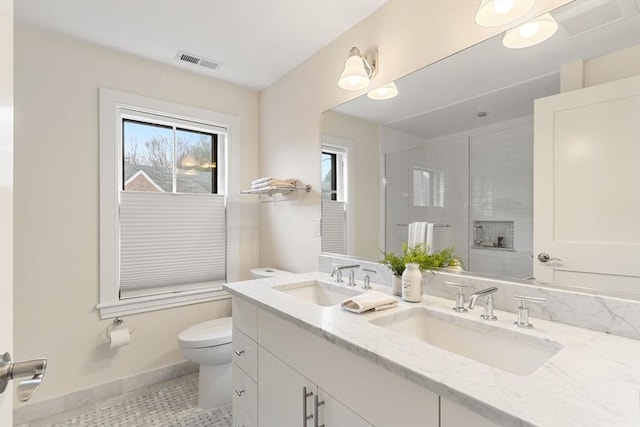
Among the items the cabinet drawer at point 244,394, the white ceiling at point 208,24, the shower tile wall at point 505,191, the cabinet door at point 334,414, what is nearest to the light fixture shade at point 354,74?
the white ceiling at point 208,24

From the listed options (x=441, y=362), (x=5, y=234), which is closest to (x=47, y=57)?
(x=5, y=234)

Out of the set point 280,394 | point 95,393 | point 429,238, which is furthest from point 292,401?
point 95,393

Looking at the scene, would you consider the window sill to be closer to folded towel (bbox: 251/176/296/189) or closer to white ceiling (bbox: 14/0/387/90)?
folded towel (bbox: 251/176/296/189)

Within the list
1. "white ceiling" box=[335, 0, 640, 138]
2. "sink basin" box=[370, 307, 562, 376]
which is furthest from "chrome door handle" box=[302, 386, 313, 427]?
"white ceiling" box=[335, 0, 640, 138]

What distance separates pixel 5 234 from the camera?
1.98 feet

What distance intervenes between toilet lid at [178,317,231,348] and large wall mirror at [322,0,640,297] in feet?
3.45

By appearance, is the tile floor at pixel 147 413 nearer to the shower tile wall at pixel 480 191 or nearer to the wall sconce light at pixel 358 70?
the shower tile wall at pixel 480 191

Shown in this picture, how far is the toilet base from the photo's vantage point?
2.05 m

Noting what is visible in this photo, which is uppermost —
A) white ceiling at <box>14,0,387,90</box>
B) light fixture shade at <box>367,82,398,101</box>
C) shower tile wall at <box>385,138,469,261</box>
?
white ceiling at <box>14,0,387,90</box>

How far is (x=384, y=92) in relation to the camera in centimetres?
173

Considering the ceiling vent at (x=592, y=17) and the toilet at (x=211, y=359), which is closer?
the ceiling vent at (x=592, y=17)

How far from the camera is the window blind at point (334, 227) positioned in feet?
6.54

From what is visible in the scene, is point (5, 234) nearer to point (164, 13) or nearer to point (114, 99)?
point (164, 13)

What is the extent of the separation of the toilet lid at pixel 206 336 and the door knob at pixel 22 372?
1.49 metres
